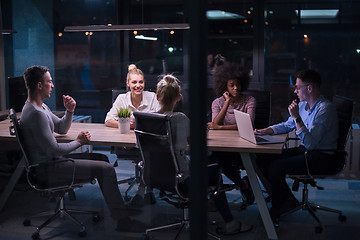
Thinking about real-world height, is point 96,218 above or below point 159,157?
below

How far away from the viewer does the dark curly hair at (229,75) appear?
158 inches

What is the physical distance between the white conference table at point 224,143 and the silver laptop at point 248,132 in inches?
1.7

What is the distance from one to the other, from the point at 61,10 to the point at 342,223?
3350mm

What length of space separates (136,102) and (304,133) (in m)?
1.60

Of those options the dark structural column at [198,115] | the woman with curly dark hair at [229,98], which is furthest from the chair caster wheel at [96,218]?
Result: the dark structural column at [198,115]

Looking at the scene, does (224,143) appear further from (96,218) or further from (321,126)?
(96,218)

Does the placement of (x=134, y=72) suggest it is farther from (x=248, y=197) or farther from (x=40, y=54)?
(x=248, y=197)

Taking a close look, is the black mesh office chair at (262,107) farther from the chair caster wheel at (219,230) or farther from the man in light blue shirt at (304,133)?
the chair caster wheel at (219,230)

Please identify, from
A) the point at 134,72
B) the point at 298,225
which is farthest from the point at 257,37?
the point at 298,225

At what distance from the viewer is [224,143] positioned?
11.1ft

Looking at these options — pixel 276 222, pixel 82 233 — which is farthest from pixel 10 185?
pixel 276 222

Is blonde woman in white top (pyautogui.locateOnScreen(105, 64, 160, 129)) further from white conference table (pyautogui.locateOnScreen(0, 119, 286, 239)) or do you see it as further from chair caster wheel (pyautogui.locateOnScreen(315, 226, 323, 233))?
chair caster wheel (pyautogui.locateOnScreen(315, 226, 323, 233))

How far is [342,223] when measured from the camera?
3738mm

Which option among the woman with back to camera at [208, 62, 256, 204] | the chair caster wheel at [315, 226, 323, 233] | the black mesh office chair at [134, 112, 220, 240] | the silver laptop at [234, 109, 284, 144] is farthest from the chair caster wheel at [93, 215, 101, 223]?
the chair caster wheel at [315, 226, 323, 233]
